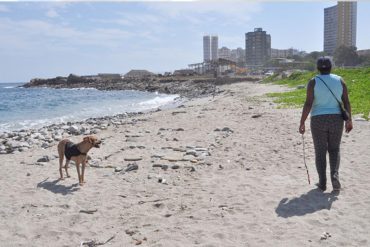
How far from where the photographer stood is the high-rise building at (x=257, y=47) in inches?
6683

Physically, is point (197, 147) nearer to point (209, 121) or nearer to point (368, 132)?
point (368, 132)

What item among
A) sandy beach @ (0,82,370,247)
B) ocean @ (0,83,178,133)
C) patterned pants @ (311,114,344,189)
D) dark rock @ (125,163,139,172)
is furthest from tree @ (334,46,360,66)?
patterned pants @ (311,114,344,189)

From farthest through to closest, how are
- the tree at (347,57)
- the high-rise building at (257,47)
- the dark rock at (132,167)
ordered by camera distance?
1. the high-rise building at (257,47)
2. the tree at (347,57)
3. the dark rock at (132,167)

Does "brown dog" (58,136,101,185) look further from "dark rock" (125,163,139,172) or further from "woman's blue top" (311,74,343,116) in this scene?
"woman's blue top" (311,74,343,116)

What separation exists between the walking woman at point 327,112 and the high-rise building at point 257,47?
168m

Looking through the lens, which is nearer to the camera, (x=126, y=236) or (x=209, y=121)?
(x=126, y=236)

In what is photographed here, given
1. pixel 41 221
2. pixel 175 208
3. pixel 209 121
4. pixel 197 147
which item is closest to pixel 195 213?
pixel 175 208

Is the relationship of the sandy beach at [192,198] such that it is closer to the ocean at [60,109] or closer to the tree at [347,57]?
the ocean at [60,109]

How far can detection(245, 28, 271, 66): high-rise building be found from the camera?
6683 inches

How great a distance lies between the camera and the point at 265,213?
5.00m

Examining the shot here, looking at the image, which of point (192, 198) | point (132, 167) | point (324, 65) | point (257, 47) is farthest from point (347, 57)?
point (192, 198)

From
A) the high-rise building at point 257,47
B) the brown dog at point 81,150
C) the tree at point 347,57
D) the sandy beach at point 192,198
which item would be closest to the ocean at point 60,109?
the sandy beach at point 192,198

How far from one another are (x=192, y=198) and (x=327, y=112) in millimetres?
2347

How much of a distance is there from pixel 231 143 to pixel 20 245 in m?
6.17
